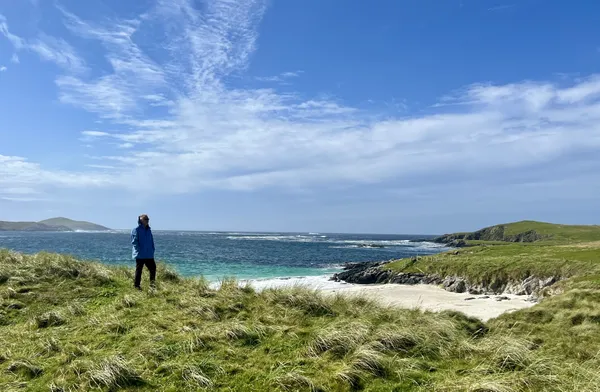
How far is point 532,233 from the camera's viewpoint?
326 ft

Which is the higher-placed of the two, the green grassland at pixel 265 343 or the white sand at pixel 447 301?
the green grassland at pixel 265 343

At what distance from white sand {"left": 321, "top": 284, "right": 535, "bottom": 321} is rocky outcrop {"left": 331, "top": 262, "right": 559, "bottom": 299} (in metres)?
0.89

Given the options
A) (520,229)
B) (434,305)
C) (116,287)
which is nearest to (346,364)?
(116,287)

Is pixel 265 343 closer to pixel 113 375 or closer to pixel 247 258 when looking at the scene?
pixel 113 375

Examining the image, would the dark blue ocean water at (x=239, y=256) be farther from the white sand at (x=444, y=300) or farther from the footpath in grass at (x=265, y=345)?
the white sand at (x=444, y=300)

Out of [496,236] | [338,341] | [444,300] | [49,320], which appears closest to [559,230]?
[496,236]

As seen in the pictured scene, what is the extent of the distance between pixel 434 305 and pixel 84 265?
17322 millimetres

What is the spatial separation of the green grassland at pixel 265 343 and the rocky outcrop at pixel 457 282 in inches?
535

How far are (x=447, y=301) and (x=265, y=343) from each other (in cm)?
1923

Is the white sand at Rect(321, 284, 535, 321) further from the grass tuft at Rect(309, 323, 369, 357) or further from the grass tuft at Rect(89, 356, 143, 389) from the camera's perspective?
the grass tuft at Rect(89, 356, 143, 389)

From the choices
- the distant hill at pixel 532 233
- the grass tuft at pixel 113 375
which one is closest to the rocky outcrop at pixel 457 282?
the grass tuft at pixel 113 375

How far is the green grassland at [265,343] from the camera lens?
6070 mm

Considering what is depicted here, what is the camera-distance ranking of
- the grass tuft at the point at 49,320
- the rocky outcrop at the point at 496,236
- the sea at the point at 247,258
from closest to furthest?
the grass tuft at the point at 49,320
the sea at the point at 247,258
the rocky outcrop at the point at 496,236

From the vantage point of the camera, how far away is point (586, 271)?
23.2 meters
